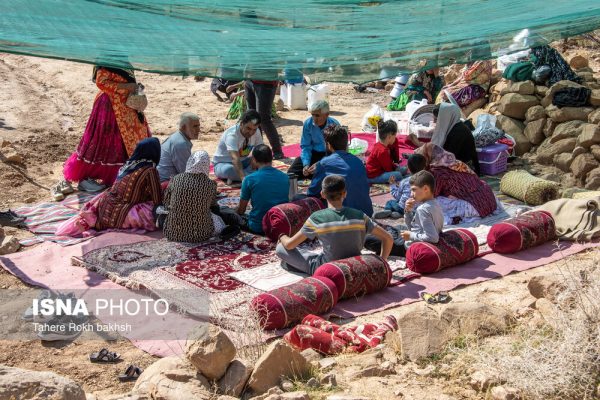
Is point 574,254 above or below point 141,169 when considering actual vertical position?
below

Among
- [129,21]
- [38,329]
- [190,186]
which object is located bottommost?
[38,329]

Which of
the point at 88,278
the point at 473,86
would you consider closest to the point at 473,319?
the point at 88,278

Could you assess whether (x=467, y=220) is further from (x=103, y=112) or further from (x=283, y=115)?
(x=283, y=115)

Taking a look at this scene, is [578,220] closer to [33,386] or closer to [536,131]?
[536,131]

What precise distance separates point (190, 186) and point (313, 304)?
189 centimetres

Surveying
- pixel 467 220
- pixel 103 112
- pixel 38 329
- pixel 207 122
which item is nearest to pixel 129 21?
pixel 103 112

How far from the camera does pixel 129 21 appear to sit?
6789mm

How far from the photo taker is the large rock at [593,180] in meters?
8.43

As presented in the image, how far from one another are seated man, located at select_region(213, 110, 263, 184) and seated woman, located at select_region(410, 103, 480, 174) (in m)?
1.93

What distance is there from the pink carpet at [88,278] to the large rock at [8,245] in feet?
0.36

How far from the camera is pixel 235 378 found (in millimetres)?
4289

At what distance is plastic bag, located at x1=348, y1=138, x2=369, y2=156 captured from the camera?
32.7ft

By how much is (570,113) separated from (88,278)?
6.03 metres

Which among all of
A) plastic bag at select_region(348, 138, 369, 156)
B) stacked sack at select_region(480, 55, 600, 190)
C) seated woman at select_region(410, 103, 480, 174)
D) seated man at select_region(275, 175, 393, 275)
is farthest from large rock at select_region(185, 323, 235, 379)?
plastic bag at select_region(348, 138, 369, 156)
